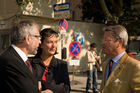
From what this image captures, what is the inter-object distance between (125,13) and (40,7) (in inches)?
293

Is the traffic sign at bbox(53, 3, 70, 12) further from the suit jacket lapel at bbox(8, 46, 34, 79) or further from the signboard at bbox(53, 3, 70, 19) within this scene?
the suit jacket lapel at bbox(8, 46, 34, 79)

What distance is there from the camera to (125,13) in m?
17.8

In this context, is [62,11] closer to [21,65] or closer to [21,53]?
[21,53]

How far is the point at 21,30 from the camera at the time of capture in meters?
2.36

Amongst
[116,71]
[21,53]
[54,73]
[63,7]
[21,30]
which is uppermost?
[63,7]

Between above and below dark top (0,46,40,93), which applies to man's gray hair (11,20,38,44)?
above

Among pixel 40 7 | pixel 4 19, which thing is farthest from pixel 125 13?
pixel 4 19

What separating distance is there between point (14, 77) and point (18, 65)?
13 cm

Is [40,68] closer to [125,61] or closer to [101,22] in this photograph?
[125,61]

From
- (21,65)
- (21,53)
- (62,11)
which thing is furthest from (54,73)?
(62,11)

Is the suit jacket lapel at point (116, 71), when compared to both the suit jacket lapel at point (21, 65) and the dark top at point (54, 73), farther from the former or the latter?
the suit jacket lapel at point (21, 65)

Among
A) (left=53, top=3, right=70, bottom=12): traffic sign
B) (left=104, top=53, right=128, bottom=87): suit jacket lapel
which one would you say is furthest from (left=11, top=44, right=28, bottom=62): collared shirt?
(left=53, top=3, right=70, bottom=12): traffic sign

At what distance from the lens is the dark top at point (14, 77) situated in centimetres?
203

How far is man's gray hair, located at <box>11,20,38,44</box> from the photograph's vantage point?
7.72 ft
